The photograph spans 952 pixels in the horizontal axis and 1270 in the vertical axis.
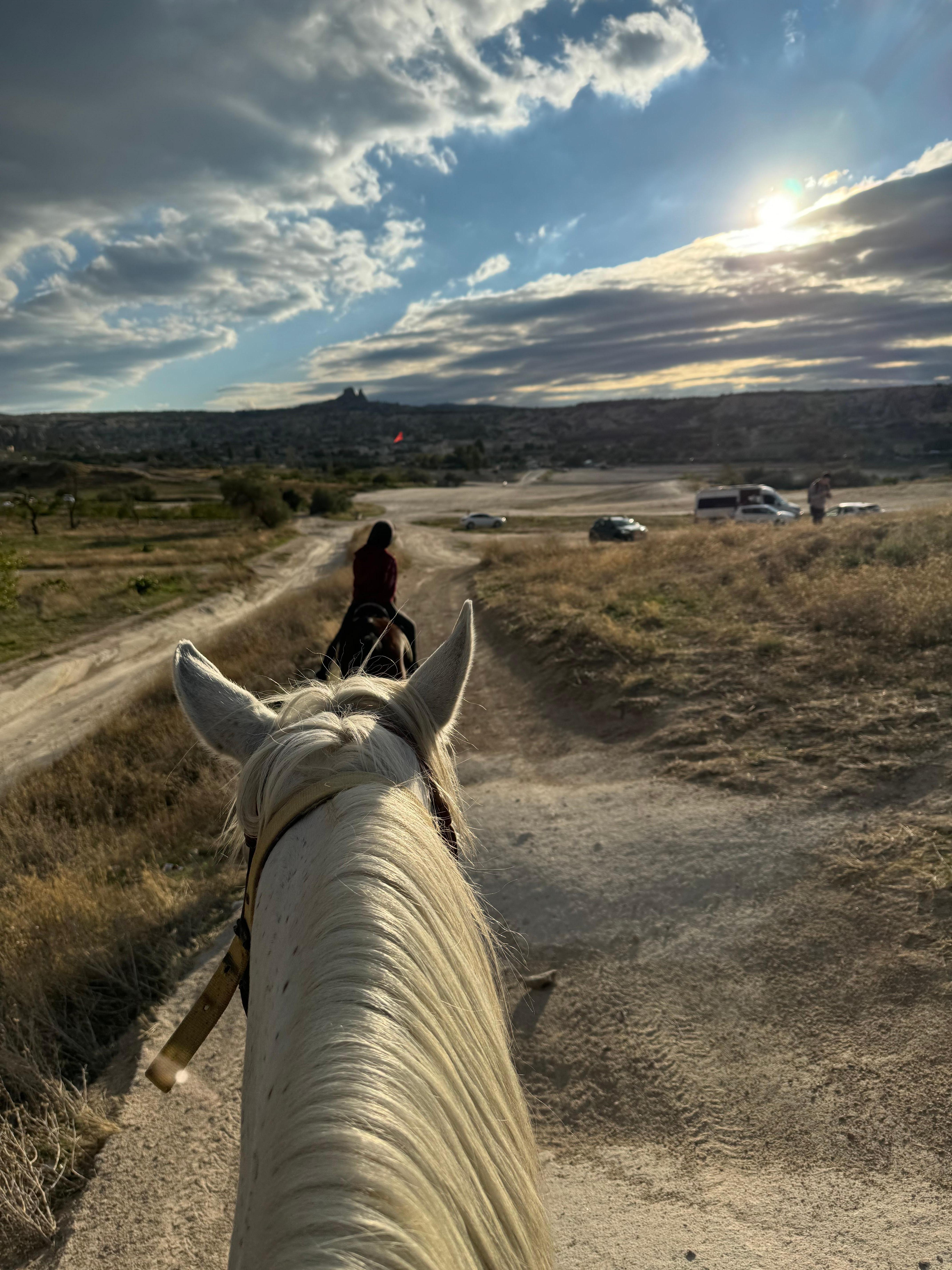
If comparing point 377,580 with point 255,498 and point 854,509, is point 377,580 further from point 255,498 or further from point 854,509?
point 255,498

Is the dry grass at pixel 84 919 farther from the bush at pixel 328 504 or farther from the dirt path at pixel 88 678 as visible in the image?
the bush at pixel 328 504

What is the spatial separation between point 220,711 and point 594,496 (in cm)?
6211

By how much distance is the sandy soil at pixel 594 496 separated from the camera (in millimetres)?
46000

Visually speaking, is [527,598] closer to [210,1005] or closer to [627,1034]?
[627,1034]

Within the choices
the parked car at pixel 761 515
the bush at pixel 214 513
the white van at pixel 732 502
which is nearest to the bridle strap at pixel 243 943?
the parked car at pixel 761 515

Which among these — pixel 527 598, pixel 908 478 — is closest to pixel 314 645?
pixel 527 598

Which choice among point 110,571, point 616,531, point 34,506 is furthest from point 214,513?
point 616,531

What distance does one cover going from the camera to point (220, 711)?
2039mm

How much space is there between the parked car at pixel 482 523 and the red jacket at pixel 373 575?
118 feet

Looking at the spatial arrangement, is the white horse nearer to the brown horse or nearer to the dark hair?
the brown horse

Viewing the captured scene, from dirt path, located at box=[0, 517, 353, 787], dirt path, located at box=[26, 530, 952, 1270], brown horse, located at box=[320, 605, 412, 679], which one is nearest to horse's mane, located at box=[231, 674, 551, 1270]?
dirt path, located at box=[26, 530, 952, 1270]

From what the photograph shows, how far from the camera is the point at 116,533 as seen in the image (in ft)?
142

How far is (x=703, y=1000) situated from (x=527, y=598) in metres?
11.5

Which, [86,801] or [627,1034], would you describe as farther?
[86,801]
